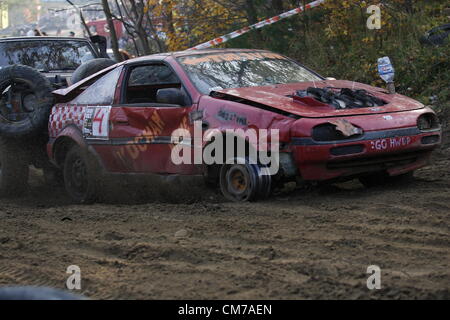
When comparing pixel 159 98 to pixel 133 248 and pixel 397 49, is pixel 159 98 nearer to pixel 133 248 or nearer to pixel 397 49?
pixel 133 248

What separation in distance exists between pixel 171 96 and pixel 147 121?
1.56ft

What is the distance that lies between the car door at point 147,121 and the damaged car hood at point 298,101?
491 mm

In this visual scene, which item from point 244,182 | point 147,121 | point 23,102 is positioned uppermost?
point 23,102

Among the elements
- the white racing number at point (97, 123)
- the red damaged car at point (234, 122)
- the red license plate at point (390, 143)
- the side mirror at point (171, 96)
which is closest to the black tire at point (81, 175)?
the red damaged car at point (234, 122)

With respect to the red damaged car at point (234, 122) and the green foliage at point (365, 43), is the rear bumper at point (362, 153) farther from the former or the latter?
the green foliage at point (365, 43)

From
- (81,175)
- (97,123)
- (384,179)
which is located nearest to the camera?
(384,179)

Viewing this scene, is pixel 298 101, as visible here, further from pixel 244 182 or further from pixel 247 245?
pixel 247 245

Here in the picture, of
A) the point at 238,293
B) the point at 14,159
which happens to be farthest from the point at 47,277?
the point at 14,159

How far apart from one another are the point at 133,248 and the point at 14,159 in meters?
4.06

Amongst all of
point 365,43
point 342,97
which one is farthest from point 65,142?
point 365,43

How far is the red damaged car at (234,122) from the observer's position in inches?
233

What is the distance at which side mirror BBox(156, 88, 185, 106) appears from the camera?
21.5 feet

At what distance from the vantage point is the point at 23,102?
836 centimetres

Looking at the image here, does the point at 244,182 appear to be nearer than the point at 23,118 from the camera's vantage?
Yes
